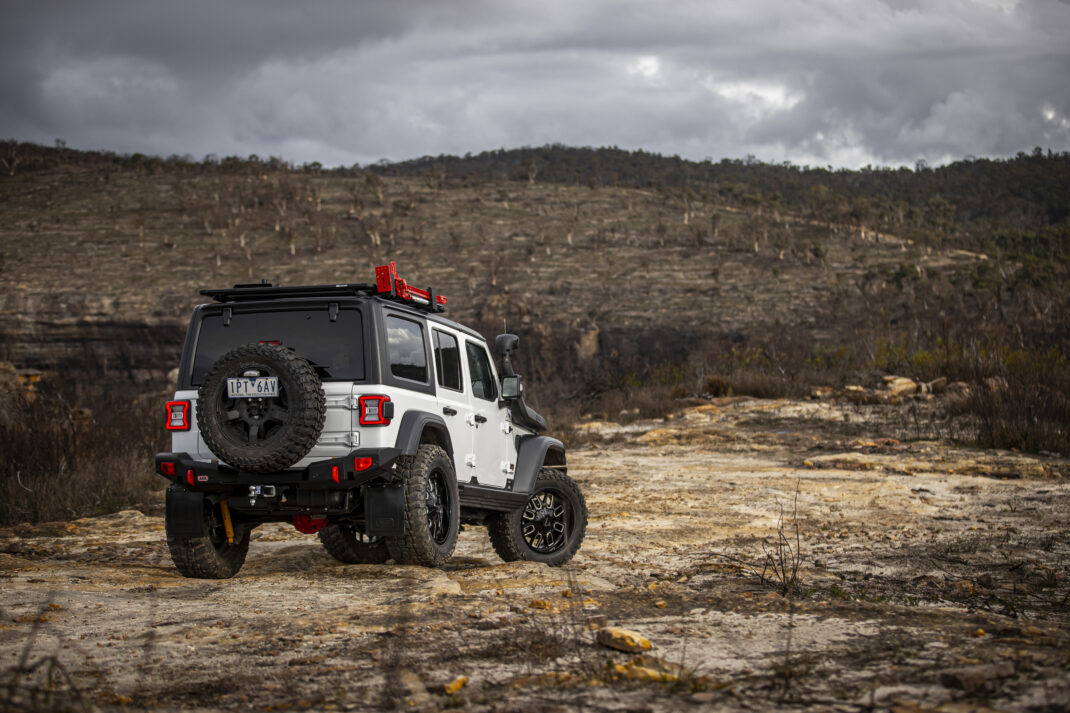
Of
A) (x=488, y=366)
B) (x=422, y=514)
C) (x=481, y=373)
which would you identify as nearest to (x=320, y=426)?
(x=422, y=514)

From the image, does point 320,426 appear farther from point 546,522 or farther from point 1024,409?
point 1024,409

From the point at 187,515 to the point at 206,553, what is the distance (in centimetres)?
38

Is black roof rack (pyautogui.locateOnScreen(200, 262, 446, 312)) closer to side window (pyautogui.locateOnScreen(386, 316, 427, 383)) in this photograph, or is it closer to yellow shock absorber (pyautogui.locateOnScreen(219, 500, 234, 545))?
side window (pyautogui.locateOnScreen(386, 316, 427, 383))

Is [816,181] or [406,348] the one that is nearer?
[406,348]

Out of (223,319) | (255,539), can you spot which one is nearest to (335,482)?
(223,319)

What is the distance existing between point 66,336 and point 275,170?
81.2 feet

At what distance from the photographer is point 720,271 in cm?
4169

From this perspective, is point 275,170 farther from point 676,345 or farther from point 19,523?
point 19,523

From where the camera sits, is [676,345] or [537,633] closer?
[537,633]

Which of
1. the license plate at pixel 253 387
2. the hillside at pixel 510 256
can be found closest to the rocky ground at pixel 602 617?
the license plate at pixel 253 387

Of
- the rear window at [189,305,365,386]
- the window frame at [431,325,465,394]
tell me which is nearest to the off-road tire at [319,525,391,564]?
the window frame at [431,325,465,394]

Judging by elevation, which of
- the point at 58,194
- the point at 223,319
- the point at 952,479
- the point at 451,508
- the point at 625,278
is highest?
the point at 58,194

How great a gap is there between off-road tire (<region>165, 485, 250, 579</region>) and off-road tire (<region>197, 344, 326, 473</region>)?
83 centimetres

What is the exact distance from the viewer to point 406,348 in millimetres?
6949
